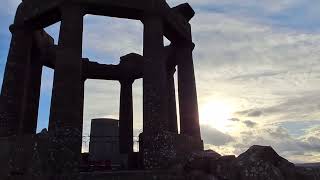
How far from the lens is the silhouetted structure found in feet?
34.8

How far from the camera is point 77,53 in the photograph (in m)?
11.2

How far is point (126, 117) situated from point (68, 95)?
31.4 feet

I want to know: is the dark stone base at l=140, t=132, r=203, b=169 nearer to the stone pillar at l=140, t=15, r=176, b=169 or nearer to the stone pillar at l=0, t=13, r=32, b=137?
the stone pillar at l=140, t=15, r=176, b=169

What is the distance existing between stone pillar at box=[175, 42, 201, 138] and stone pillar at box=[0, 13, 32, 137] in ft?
20.7

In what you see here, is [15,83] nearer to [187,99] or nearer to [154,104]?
[154,104]

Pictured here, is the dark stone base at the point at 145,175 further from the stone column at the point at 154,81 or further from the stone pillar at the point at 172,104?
the stone pillar at the point at 172,104

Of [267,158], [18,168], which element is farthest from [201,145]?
[18,168]

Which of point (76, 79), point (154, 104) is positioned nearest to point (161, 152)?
point (154, 104)

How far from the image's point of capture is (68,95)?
1065cm

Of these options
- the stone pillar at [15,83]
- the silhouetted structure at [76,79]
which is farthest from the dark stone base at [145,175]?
the stone pillar at [15,83]

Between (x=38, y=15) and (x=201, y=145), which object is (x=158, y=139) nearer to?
(x=201, y=145)

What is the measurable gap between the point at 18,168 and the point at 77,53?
4.17 metres

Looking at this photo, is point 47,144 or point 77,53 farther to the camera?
point 77,53

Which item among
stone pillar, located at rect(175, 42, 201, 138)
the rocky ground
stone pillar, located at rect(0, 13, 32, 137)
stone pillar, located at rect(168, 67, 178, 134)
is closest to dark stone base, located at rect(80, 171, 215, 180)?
the rocky ground
